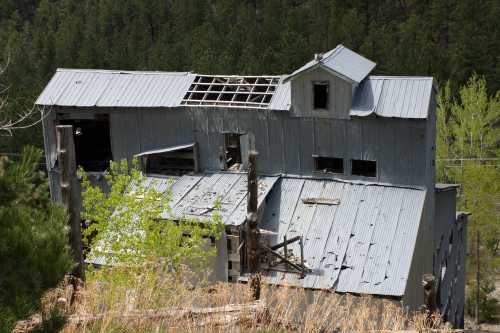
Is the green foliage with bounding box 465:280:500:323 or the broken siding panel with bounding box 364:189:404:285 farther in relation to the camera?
the green foliage with bounding box 465:280:500:323

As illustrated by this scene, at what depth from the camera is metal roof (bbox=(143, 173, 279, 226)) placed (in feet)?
80.2

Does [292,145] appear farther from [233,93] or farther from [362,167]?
[233,93]

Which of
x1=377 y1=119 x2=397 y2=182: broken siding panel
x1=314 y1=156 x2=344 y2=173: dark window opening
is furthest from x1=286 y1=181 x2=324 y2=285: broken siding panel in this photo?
x1=377 y1=119 x2=397 y2=182: broken siding panel

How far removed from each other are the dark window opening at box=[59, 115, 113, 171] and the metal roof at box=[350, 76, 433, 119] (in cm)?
1201

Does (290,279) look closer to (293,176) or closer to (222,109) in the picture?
(293,176)

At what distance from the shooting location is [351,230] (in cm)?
2409

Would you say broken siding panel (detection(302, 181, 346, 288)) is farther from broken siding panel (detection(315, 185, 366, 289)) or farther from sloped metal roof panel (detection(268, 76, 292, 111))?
sloped metal roof panel (detection(268, 76, 292, 111))

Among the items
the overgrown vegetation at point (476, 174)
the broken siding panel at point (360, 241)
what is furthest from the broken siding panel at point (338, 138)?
the overgrown vegetation at point (476, 174)

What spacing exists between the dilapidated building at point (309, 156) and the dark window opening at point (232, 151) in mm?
44

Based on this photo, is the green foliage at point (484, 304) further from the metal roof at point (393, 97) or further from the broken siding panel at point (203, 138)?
the broken siding panel at point (203, 138)

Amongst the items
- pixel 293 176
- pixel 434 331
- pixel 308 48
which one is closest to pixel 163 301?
pixel 434 331

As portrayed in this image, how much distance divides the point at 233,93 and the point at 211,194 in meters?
4.53

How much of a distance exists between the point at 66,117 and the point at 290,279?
12.5 meters

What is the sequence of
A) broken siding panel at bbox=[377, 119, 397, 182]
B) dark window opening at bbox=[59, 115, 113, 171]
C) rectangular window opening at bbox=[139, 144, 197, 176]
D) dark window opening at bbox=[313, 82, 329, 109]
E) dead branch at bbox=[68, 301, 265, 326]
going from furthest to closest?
dark window opening at bbox=[59, 115, 113, 171] → rectangular window opening at bbox=[139, 144, 197, 176] → dark window opening at bbox=[313, 82, 329, 109] → broken siding panel at bbox=[377, 119, 397, 182] → dead branch at bbox=[68, 301, 265, 326]
